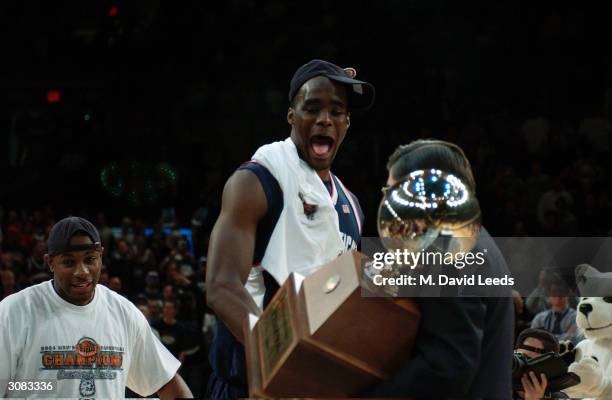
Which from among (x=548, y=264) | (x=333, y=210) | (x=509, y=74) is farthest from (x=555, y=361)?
(x=509, y=74)

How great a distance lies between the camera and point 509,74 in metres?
13.9

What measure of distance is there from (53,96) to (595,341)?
444 inches

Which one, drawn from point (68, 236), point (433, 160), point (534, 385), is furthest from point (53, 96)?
point (433, 160)

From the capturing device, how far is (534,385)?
401 centimetres

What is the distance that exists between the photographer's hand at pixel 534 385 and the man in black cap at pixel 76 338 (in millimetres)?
1428

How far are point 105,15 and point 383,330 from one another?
45.1 feet

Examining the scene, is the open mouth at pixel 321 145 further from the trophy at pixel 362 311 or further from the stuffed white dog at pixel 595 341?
the stuffed white dog at pixel 595 341

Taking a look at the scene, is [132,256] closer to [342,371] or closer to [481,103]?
[481,103]

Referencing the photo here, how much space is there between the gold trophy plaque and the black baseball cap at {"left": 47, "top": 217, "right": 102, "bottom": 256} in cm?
195

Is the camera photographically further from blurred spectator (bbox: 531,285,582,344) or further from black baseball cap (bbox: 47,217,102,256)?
blurred spectator (bbox: 531,285,582,344)

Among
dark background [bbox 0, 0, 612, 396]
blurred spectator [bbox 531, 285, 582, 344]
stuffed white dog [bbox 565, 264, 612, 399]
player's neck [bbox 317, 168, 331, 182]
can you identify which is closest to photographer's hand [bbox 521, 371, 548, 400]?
stuffed white dog [bbox 565, 264, 612, 399]

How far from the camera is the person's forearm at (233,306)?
298 cm

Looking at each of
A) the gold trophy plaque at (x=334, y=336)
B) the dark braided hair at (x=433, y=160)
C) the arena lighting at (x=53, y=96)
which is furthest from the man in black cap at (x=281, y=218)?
the arena lighting at (x=53, y=96)

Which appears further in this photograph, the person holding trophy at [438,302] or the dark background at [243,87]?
the dark background at [243,87]
